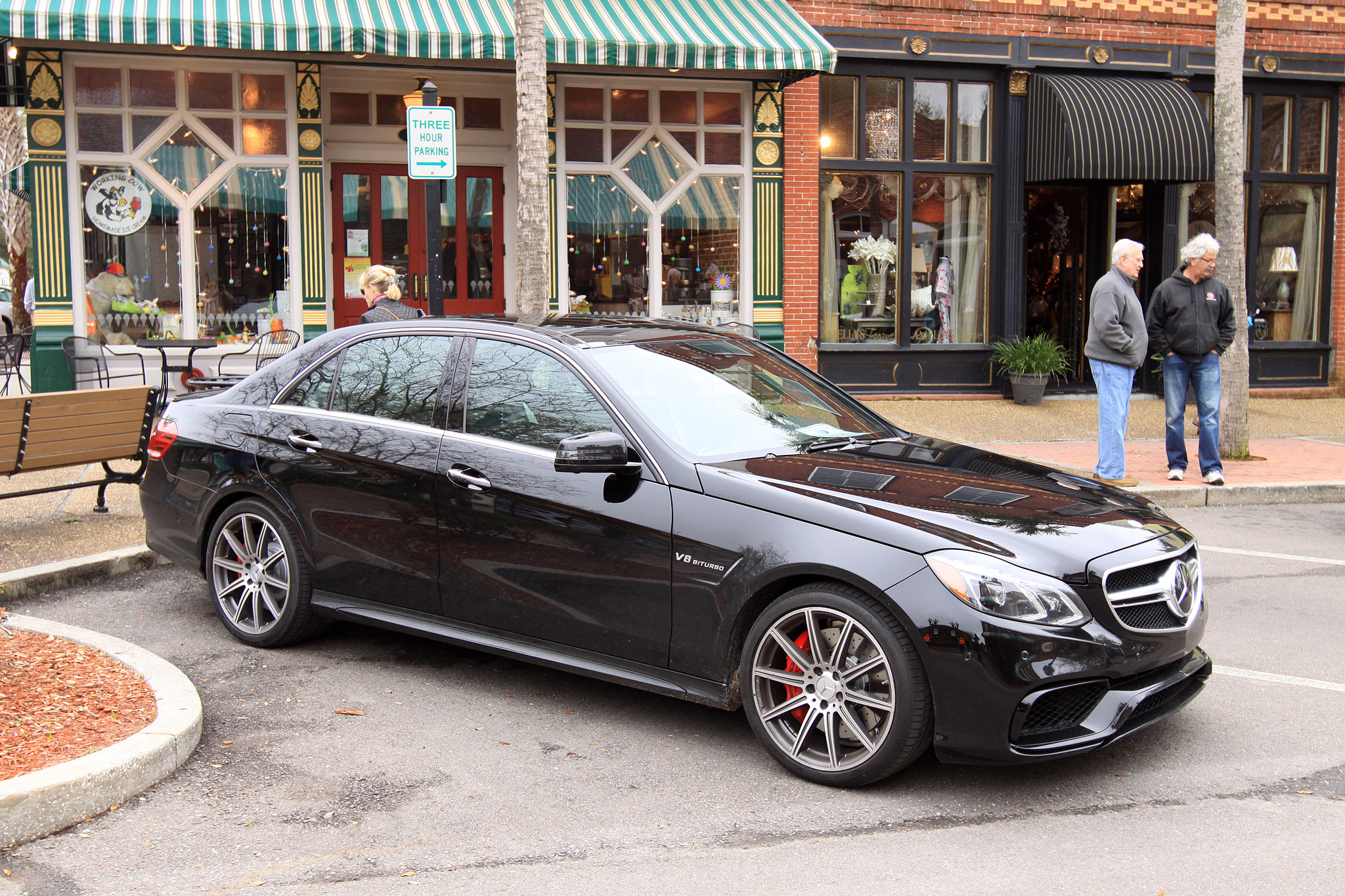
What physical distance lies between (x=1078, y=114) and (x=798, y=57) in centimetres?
389

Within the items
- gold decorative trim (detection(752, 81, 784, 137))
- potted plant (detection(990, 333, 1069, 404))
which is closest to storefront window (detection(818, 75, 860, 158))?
gold decorative trim (detection(752, 81, 784, 137))

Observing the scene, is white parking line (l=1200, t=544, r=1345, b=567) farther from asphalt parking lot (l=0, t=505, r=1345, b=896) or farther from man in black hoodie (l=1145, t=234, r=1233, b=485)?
asphalt parking lot (l=0, t=505, r=1345, b=896)

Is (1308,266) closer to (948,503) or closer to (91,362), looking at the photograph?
(948,503)

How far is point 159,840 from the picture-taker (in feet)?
12.3

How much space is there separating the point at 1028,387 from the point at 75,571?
11540 mm

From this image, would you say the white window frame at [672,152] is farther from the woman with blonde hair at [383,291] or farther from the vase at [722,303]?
the woman with blonde hair at [383,291]

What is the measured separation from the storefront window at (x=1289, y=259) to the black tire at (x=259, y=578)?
50.9ft

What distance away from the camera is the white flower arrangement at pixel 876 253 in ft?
50.8

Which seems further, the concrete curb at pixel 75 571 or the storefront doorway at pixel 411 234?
the storefront doorway at pixel 411 234

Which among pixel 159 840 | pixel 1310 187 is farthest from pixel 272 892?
pixel 1310 187

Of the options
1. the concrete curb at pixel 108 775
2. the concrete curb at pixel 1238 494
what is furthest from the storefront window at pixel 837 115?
the concrete curb at pixel 108 775

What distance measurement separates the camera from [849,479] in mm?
4418

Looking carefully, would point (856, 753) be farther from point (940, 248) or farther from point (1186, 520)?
point (940, 248)

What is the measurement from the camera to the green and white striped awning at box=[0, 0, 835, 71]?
1128 centimetres
